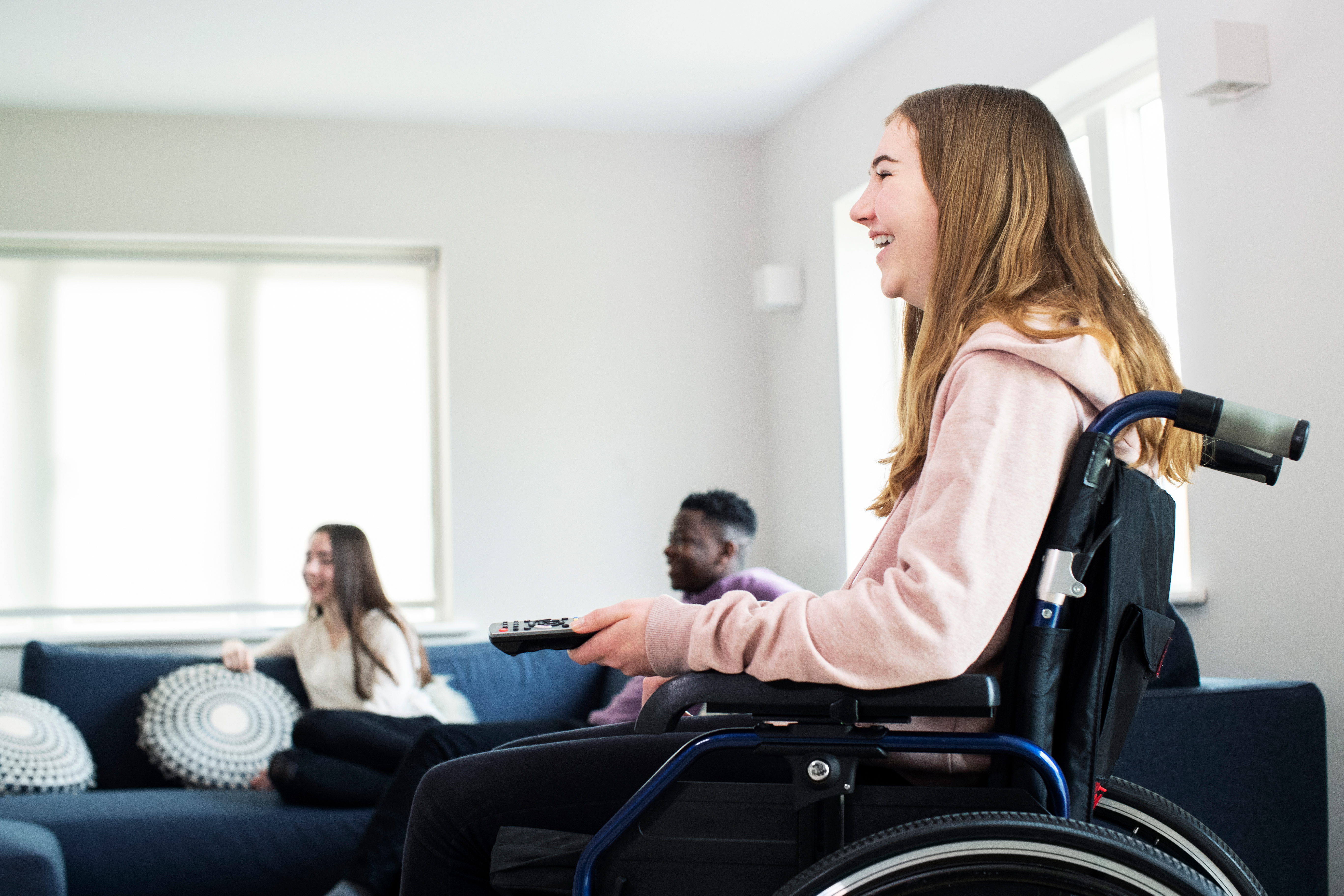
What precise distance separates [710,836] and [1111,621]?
0.39m

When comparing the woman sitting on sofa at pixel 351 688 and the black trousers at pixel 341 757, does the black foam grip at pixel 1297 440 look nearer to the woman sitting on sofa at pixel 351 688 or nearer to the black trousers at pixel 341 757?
the woman sitting on sofa at pixel 351 688

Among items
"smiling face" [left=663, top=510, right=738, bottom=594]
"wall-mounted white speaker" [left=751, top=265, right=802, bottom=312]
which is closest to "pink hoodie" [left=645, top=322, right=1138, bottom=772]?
"smiling face" [left=663, top=510, right=738, bottom=594]

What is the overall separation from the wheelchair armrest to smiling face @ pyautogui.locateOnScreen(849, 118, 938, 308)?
1.49 ft

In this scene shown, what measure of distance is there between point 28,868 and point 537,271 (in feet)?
8.58

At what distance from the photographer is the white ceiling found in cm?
335

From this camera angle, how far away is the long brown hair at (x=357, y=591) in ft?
11.0

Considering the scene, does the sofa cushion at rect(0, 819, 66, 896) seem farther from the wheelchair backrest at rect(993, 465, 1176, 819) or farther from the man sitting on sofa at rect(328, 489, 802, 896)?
the wheelchair backrest at rect(993, 465, 1176, 819)

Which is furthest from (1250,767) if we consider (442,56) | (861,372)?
(442,56)

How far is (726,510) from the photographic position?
336cm

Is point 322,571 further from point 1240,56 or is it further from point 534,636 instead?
point 1240,56

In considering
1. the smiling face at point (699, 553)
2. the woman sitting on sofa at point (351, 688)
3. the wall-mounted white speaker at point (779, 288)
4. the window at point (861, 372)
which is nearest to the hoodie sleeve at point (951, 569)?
the woman sitting on sofa at point (351, 688)

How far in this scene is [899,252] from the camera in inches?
→ 50.0

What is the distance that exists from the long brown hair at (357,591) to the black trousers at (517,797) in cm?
218

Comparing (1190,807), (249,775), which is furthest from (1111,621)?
Result: (249,775)
